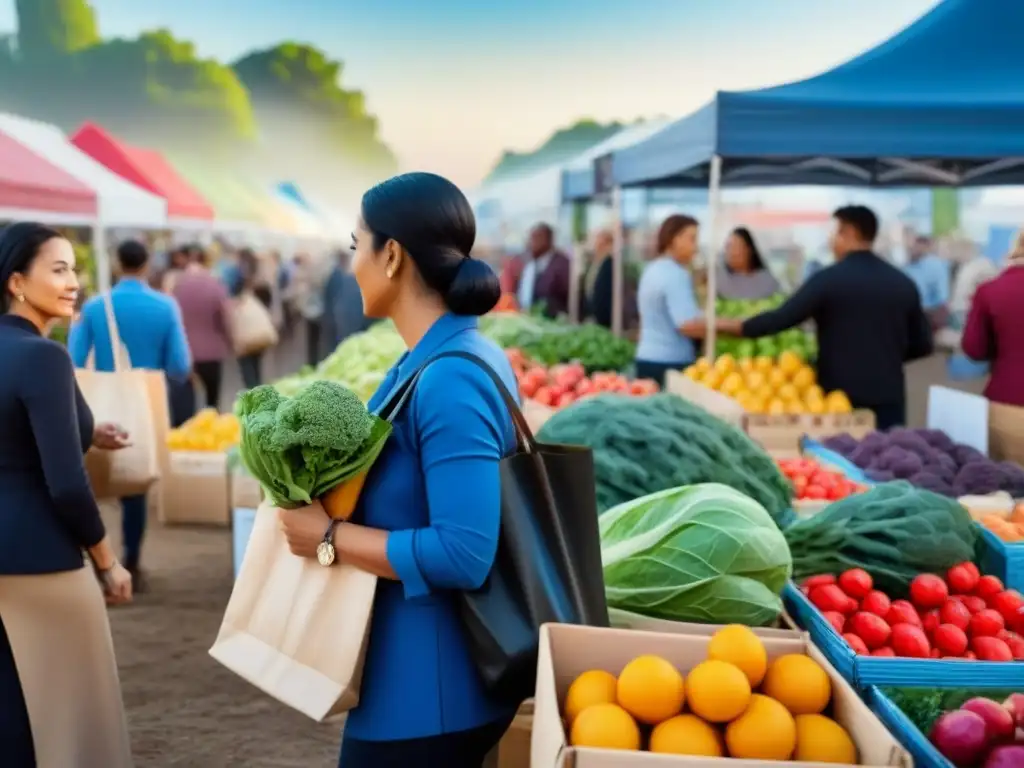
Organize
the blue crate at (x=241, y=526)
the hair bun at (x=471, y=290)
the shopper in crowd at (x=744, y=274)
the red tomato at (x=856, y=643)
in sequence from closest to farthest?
the hair bun at (x=471, y=290)
the red tomato at (x=856, y=643)
the blue crate at (x=241, y=526)
the shopper in crowd at (x=744, y=274)

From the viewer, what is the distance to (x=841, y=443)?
4961mm

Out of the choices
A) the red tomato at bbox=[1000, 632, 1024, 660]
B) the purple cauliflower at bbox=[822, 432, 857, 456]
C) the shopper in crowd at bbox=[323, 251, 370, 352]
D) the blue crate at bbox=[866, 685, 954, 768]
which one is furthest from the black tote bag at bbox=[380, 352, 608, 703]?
the shopper in crowd at bbox=[323, 251, 370, 352]

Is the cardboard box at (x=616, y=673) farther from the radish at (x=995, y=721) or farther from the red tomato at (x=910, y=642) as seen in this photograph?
the red tomato at (x=910, y=642)

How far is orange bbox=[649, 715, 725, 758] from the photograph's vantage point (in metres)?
1.57

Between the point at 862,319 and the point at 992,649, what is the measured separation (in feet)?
10.3

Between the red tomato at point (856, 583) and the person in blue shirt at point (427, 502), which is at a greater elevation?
the person in blue shirt at point (427, 502)

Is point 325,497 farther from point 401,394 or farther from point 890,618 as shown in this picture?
point 890,618

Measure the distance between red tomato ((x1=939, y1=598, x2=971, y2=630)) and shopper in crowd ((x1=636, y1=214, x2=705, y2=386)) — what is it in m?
3.70

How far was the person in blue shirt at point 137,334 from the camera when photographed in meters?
5.42

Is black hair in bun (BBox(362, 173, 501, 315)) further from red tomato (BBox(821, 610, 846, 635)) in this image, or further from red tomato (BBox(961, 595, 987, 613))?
red tomato (BBox(961, 595, 987, 613))

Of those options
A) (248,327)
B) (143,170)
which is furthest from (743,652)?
(143,170)

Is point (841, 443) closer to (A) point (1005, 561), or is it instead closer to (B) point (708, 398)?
(B) point (708, 398)

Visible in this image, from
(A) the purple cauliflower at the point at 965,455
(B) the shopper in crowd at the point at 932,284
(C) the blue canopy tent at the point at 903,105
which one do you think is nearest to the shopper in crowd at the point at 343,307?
(C) the blue canopy tent at the point at 903,105

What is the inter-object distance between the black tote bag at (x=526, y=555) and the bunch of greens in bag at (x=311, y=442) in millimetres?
98
